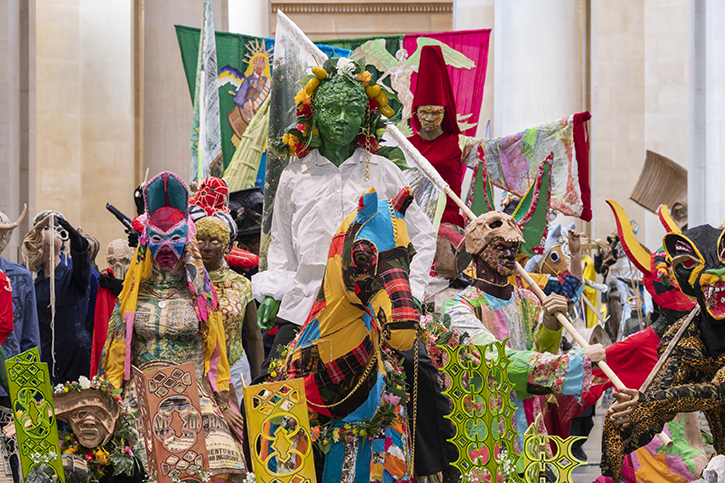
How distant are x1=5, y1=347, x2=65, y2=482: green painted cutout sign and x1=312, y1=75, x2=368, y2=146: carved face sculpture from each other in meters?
2.05

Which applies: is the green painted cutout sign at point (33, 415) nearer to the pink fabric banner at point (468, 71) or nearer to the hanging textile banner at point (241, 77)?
the hanging textile banner at point (241, 77)

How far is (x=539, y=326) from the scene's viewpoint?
5875 millimetres

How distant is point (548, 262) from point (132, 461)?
6.91m

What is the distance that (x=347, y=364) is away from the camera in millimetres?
4309

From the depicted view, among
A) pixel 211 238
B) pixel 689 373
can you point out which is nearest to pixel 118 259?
pixel 211 238

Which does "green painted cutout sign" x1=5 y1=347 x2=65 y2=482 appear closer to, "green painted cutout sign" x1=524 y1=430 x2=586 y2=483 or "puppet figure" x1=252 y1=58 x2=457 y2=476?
"puppet figure" x1=252 y1=58 x2=457 y2=476

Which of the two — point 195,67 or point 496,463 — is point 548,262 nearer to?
point 195,67

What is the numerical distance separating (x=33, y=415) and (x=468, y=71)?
853 centimetres

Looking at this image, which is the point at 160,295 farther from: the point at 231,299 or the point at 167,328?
the point at 231,299

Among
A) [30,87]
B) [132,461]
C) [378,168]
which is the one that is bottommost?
[132,461]

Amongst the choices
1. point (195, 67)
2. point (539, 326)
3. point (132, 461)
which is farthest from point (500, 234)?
point (195, 67)

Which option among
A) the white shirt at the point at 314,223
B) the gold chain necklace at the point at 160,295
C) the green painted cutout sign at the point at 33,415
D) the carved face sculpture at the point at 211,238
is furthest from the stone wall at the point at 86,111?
the green painted cutout sign at the point at 33,415

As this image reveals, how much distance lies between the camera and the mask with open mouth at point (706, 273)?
480 centimetres

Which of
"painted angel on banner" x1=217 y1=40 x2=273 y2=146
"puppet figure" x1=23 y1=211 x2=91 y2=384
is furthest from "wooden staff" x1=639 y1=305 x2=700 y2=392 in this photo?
"painted angel on banner" x1=217 y1=40 x2=273 y2=146
